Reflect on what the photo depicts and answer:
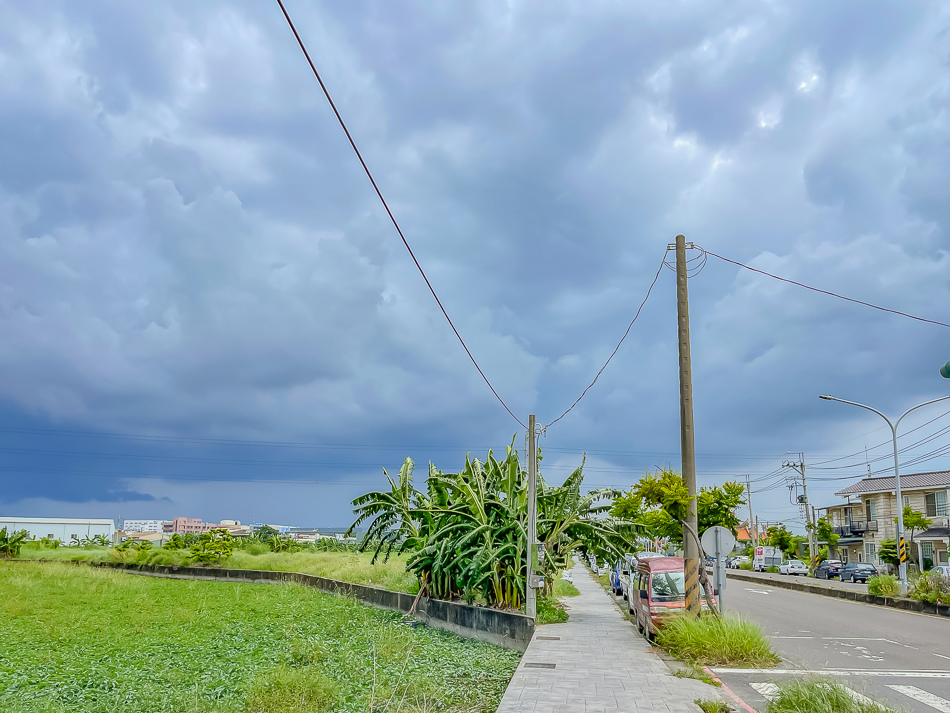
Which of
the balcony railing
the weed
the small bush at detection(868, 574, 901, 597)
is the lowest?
the weed

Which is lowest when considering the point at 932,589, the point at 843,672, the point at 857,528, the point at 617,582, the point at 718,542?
the point at 843,672

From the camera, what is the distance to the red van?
675 inches

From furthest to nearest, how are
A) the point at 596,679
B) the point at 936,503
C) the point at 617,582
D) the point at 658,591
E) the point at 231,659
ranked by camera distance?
the point at 936,503 → the point at 617,582 → the point at 658,591 → the point at 231,659 → the point at 596,679

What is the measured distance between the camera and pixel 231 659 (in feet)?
53.1

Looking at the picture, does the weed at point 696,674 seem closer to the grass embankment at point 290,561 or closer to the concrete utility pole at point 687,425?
the concrete utility pole at point 687,425

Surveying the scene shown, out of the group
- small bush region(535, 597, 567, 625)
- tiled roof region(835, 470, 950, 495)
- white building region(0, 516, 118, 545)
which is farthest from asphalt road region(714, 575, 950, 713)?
white building region(0, 516, 118, 545)

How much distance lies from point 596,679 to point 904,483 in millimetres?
66861

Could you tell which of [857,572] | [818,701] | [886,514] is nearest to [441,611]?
[818,701]

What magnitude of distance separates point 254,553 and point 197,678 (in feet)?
164

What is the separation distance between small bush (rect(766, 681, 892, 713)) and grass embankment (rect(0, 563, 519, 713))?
4.15 metres

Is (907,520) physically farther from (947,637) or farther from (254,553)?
(254,553)

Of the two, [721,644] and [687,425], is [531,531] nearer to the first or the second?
[687,425]

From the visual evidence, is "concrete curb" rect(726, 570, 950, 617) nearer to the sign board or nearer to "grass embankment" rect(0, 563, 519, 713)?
the sign board

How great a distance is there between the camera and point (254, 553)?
61375 mm
